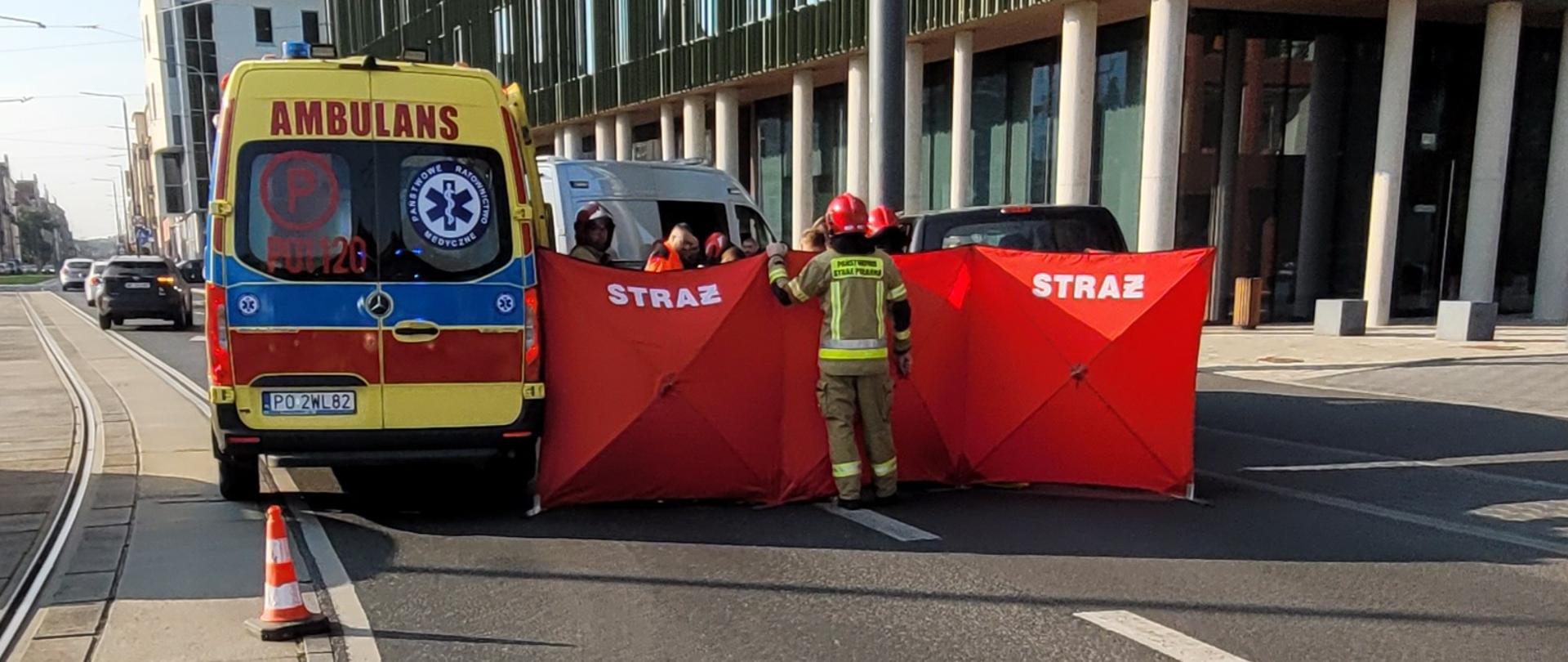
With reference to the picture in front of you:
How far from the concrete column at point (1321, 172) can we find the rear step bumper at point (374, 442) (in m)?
19.0

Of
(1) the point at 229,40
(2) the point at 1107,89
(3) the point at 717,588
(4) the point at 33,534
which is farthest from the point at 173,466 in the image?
(1) the point at 229,40

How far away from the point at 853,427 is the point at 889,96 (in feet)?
17.8

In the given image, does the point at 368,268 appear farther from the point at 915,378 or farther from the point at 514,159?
the point at 915,378

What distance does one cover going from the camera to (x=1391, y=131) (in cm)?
1877

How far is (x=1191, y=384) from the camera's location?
22.0 ft

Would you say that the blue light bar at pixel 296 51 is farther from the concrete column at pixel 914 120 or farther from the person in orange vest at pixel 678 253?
the concrete column at pixel 914 120

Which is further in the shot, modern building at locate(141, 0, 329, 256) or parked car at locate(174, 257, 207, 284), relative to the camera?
modern building at locate(141, 0, 329, 256)

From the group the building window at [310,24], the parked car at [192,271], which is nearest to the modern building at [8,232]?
the building window at [310,24]

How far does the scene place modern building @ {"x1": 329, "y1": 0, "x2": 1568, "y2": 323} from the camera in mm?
19094

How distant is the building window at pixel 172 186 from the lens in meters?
78.8

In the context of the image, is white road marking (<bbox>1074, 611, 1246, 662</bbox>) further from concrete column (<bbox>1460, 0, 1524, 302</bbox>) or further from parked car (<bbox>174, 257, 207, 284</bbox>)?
parked car (<bbox>174, 257, 207, 284</bbox>)

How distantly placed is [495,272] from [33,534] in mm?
2884

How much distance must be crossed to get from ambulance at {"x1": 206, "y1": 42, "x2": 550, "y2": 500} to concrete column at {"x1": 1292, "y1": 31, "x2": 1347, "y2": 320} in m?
19.0

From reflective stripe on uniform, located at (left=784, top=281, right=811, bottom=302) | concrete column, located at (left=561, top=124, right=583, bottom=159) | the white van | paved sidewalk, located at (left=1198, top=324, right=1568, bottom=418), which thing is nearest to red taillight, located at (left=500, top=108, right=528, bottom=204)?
reflective stripe on uniform, located at (left=784, top=281, right=811, bottom=302)
